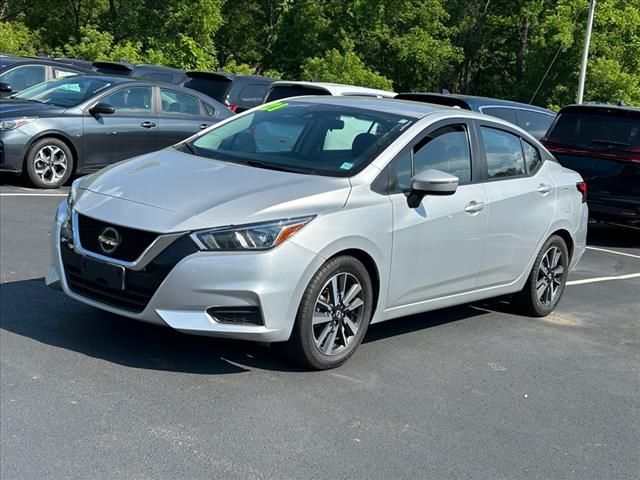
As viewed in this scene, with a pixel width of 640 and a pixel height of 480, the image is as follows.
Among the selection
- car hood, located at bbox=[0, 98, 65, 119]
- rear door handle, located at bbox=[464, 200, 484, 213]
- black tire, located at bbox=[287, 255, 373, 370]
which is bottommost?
black tire, located at bbox=[287, 255, 373, 370]

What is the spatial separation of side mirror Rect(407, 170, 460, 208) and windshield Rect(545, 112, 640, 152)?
20.2 ft

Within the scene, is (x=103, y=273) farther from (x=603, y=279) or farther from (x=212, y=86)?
(x=212, y=86)

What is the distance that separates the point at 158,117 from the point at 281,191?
7.82 m

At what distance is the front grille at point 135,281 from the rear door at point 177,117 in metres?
7.51

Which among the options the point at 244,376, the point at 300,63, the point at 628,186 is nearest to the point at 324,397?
the point at 244,376

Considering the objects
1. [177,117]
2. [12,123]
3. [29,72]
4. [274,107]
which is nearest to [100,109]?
[12,123]

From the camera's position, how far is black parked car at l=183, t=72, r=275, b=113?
628 inches

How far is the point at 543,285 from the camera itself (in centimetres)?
704

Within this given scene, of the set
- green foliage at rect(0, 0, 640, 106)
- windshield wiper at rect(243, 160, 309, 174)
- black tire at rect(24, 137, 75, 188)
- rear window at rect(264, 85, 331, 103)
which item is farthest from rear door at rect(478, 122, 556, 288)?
green foliage at rect(0, 0, 640, 106)

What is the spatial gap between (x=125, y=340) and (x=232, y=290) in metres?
1.06

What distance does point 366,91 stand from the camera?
1398 centimetres

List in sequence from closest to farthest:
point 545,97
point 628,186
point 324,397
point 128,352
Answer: point 324,397 < point 128,352 < point 628,186 < point 545,97

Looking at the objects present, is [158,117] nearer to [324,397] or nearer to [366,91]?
[366,91]

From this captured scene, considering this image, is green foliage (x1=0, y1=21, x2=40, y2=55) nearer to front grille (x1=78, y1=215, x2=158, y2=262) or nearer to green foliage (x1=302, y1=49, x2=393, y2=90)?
green foliage (x1=302, y1=49, x2=393, y2=90)
